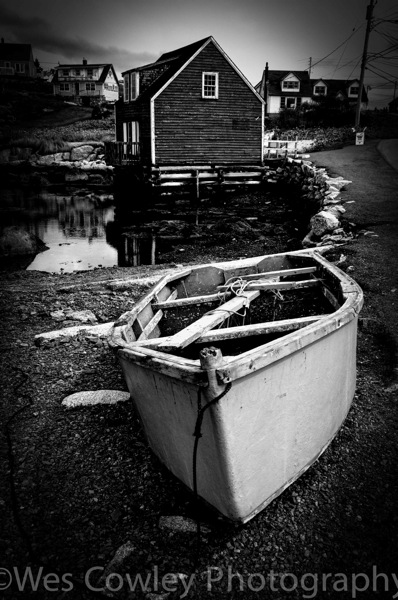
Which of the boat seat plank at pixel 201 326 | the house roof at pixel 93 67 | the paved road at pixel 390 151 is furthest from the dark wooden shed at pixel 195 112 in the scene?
the house roof at pixel 93 67

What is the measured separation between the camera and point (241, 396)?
9.29 ft

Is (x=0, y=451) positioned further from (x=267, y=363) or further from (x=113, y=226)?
(x=113, y=226)

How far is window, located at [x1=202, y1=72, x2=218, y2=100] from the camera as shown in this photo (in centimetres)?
2509

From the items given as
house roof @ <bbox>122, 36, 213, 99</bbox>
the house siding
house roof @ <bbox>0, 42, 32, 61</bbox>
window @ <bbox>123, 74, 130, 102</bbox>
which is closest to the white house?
house roof @ <bbox>0, 42, 32, 61</bbox>

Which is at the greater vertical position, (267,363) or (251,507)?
(267,363)

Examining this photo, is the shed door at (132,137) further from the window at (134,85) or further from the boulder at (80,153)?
the boulder at (80,153)

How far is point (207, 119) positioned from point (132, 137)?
5426 millimetres

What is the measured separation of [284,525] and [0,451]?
272cm

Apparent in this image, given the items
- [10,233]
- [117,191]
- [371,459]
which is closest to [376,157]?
[117,191]

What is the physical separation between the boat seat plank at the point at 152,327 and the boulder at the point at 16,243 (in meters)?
9.87

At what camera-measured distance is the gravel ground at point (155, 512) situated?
A: 9.64ft

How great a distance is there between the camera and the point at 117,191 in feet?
93.2

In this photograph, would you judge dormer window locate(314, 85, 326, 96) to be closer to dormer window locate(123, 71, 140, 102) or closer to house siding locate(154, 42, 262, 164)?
house siding locate(154, 42, 262, 164)

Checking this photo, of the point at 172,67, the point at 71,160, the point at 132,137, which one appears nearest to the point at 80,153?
the point at 71,160
